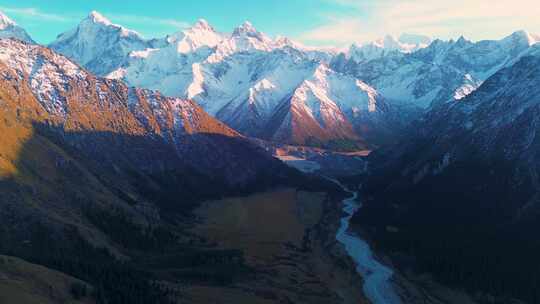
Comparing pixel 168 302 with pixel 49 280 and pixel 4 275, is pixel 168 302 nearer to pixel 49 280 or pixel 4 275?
pixel 49 280

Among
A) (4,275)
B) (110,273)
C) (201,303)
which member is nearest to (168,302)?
(201,303)

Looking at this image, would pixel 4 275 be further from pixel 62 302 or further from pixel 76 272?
pixel 76 272

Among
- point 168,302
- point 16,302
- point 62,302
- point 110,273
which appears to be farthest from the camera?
point 110,273

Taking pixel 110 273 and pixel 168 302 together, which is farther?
pixel 110 273

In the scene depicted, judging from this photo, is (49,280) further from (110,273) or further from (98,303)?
(110,273)

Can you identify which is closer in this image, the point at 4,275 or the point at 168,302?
the point at 4,275

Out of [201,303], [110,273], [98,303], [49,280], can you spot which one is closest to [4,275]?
[49,280]

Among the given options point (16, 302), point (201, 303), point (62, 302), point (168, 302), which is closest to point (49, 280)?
point (62, 302)

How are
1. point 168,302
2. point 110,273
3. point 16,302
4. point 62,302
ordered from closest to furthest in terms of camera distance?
1. point 16,302
2. point 62,302
3. point 168,302
4. point 110,273
